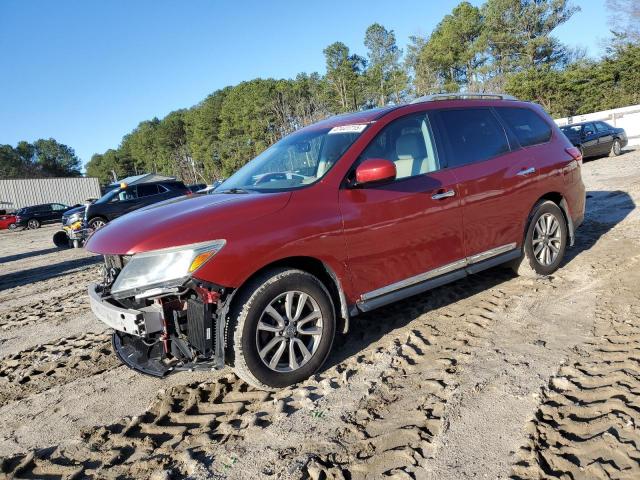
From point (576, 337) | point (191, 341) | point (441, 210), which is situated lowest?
point (576, 337)

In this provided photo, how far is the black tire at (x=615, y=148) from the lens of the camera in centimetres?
1909

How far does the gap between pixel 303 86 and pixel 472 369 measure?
70579mm

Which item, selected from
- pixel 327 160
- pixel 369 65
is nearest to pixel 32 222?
pixel 327 160

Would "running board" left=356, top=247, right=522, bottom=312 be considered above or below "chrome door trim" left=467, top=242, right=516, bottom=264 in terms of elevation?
below

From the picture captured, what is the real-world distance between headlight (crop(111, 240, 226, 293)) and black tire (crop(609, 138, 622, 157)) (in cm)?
2069

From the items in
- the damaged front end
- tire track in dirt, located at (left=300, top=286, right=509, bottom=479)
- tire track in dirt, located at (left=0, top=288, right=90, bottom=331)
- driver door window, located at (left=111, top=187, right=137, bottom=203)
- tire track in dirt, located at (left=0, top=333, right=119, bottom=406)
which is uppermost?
driver door window, located at (left=111, top=187, right=137, bottom=203)

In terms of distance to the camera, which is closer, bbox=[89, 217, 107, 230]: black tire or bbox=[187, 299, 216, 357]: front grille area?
bbox=[187, 299, 216, 357]: front grille area

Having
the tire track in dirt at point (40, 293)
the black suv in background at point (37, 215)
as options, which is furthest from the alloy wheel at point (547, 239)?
the black suv in background at point (37, 215)

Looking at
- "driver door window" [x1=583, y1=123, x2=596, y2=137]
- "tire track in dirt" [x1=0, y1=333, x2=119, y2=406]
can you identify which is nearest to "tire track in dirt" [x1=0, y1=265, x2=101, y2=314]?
"tire track in dirt" [x1=0, y1=333, x2=119, y2=406]

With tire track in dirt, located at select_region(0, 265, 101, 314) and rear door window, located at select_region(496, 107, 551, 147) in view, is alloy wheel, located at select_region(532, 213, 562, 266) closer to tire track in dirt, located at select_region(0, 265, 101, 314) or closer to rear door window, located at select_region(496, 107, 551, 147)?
rear door window, located at select_region(496, 107, 551, 147)

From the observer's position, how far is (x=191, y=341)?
294cm

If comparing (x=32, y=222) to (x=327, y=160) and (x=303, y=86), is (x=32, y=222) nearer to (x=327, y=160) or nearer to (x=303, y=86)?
(x=327, y=160)

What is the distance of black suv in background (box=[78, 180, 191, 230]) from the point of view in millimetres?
15547

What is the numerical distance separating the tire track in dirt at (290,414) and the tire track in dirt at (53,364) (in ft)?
3.57
